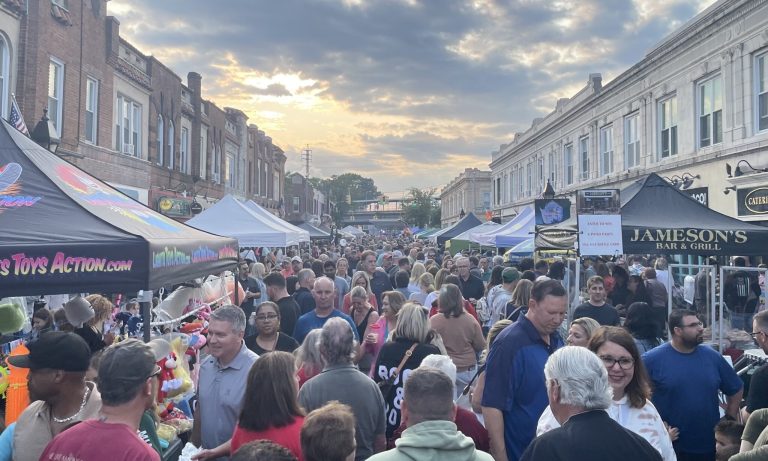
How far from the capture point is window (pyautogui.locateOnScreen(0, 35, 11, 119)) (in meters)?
13.1

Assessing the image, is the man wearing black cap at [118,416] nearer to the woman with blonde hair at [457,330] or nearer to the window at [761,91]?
the woman with blonde hair at [457,330]

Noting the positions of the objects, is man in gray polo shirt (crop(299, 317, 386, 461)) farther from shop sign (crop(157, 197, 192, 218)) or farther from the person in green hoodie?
shop sign (crop(157, 197, 192, 218))

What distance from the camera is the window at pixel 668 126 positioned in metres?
20.8

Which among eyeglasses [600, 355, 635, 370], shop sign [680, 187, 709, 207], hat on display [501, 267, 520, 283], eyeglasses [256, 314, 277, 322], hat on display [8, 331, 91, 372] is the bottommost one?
eyeglasses [600, 355, 635, 370]

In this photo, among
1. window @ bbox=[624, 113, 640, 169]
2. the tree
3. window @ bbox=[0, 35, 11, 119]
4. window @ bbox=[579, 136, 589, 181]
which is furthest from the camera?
the tree

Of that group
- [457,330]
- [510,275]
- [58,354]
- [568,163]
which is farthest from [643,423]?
[568,163]

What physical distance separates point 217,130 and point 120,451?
1113 inches

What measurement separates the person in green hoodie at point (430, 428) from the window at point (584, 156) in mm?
29270

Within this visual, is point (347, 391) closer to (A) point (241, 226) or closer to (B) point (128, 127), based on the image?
(A) point (241, 226)

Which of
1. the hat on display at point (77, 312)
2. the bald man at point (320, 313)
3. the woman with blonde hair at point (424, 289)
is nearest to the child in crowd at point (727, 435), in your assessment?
the bald man at point (320, 313)

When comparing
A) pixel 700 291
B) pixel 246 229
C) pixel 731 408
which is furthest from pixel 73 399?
pixel 700 291

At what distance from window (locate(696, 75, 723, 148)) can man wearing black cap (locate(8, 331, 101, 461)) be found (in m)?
19.9

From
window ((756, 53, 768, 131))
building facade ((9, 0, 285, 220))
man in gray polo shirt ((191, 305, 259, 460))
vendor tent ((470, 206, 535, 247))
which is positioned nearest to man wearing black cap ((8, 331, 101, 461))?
man in gray polo shirt ((191, 305, 259, 460))

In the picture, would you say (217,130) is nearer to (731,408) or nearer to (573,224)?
(573,224)
